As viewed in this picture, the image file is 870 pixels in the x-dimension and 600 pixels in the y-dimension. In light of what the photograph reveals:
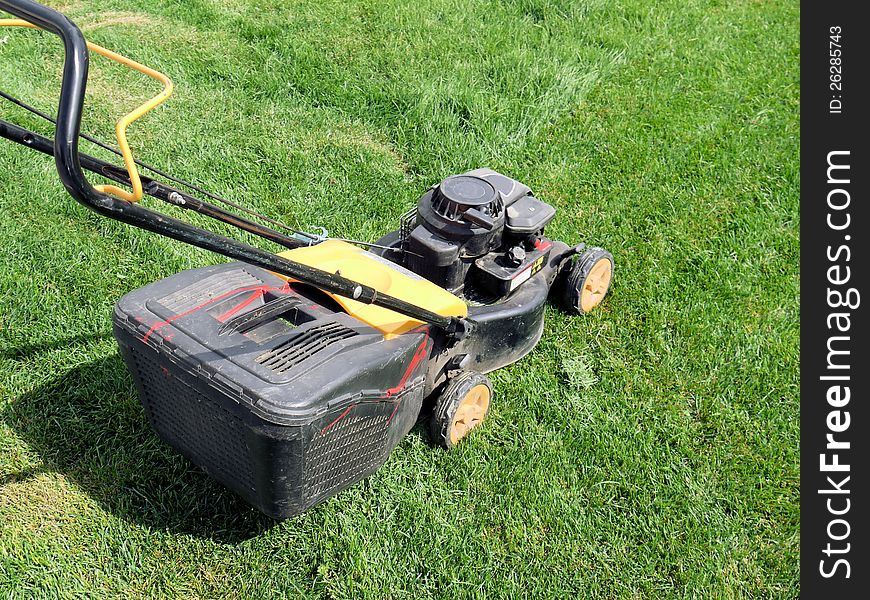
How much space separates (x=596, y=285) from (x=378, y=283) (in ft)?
4.35

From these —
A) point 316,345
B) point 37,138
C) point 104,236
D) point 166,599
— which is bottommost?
point 166,599

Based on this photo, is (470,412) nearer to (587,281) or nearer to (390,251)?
(390,251)

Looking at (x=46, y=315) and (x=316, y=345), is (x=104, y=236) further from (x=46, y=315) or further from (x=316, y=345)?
(x=316, y=345)

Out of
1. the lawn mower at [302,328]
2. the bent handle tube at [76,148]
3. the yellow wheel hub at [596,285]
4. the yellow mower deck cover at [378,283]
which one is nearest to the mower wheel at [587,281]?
the yellow wheel hub at [596,285]

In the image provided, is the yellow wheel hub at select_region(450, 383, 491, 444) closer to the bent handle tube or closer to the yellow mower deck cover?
the yellow mower deck cover

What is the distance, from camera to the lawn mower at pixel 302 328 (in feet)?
6.96

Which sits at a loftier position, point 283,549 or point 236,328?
point 236,328

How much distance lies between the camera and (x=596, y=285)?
12.2ft

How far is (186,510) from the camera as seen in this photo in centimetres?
281

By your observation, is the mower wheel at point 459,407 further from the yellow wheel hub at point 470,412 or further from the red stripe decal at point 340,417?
the red stripe decal at point 340,417

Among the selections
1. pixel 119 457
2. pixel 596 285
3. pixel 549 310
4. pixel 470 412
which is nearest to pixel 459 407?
pixel 470 412

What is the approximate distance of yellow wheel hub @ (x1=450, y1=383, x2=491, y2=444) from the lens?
303 cm
